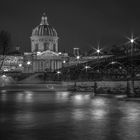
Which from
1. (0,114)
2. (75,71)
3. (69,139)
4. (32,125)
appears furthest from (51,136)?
(75,71)

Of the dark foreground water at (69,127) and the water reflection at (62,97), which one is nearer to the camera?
Result: the dark foreground water at (69,127)

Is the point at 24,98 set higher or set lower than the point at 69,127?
higher

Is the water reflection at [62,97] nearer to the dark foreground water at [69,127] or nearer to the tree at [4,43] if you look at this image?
the dark foreground water at [69,127]

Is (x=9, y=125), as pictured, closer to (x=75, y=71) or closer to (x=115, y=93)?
(x=115, y=93)

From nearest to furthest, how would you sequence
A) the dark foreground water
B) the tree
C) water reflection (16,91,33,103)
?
the dark foreground water → water reflection (16,91,33,103) → the tree

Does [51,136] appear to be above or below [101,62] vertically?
below

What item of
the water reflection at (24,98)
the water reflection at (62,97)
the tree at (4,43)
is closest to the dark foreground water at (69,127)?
the water reflection at (62,97)

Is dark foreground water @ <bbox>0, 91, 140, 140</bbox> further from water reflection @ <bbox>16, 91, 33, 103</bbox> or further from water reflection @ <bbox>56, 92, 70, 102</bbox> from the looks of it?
water reflection @ <bbox>16, 91, 33, 103</bbox>

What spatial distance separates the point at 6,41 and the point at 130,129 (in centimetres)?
7639

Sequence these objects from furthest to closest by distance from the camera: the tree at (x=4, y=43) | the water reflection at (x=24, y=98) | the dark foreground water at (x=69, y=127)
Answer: the tree at (x=4, y=43)
the water reflection at (x=24, y=98)
the dark foreground water at (x=69, y=127)

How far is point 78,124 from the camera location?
810 inches

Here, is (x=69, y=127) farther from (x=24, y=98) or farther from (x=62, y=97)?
(x=62, y=97)

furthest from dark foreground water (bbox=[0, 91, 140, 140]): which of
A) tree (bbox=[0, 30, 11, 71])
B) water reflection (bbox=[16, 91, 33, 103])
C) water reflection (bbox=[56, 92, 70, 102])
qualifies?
tree (bbox=[0, 30, 11, 71])

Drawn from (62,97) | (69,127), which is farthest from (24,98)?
(69,127)
